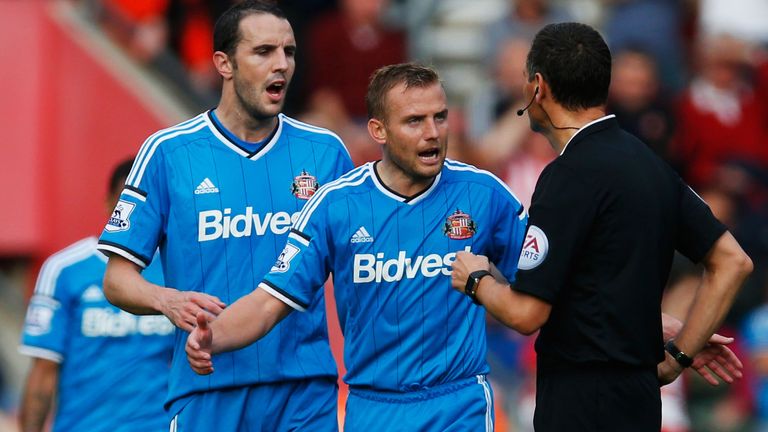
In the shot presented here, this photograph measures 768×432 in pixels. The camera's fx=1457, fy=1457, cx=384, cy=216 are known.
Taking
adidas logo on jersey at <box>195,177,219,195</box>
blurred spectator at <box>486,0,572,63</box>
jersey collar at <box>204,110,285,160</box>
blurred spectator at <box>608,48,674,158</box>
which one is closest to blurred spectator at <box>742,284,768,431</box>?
blurred spectator at <box>608,48,674,158</box>

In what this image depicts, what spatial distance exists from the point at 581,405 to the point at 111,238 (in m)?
2.19

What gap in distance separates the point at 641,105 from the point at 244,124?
19.4ft

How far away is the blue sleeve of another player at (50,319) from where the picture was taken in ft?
25.0

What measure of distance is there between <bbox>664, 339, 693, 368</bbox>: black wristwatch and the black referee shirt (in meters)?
0.23

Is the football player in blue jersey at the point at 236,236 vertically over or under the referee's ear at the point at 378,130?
under

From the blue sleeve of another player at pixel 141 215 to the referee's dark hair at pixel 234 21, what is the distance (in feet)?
2.01

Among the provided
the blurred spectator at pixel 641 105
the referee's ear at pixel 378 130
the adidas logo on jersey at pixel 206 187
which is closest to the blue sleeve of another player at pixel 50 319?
the adidas logo on jersey at pixel 206 187

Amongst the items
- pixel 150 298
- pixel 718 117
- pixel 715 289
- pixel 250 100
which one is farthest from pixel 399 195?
pixel 718 117

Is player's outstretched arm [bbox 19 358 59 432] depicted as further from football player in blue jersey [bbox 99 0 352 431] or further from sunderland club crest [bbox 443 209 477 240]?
sunderland club crest [bbox 443 209 477 240]

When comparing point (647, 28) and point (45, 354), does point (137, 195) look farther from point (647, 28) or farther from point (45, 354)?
point (647, 28)

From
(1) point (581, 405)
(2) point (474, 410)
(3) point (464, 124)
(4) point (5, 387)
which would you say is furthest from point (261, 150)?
(4) point (5, 387)

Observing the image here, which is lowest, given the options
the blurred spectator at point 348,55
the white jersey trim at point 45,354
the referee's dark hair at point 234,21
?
the white jersey trim at point 45,354

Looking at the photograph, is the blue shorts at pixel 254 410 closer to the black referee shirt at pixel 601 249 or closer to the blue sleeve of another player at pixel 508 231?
the blue sleeve of another player at pixel 508 231

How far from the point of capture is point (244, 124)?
661 centimetres
